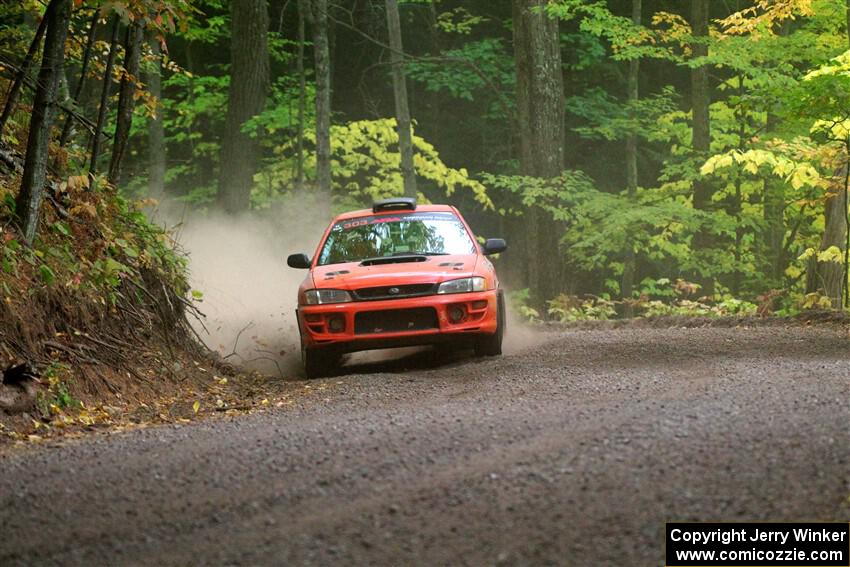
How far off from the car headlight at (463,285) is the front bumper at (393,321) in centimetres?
6

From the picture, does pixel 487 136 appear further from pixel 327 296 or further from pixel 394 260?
pixel 327 296

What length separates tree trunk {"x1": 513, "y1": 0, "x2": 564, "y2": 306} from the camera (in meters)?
23.5

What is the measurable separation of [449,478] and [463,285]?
601 cm

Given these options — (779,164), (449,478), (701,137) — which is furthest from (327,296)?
(701,137)

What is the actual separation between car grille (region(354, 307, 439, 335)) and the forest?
7.62ft

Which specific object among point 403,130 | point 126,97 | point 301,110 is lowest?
point 126,97

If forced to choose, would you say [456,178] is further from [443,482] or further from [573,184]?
[443,482]

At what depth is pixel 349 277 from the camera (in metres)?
11.7

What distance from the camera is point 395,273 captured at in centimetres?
1159

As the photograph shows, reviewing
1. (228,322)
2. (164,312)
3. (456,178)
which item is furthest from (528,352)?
(456,178)

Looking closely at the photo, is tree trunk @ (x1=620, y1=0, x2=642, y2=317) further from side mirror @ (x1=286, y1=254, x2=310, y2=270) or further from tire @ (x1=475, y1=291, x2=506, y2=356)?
side mirror @ (x1=286, y1=254, x2=310, y2=270)

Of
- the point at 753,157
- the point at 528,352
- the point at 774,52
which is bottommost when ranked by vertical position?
the point at 528,352

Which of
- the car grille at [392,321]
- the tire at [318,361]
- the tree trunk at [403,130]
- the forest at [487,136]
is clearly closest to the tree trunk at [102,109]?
the forest at [487,136]

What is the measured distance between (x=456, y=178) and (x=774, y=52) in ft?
31.6
